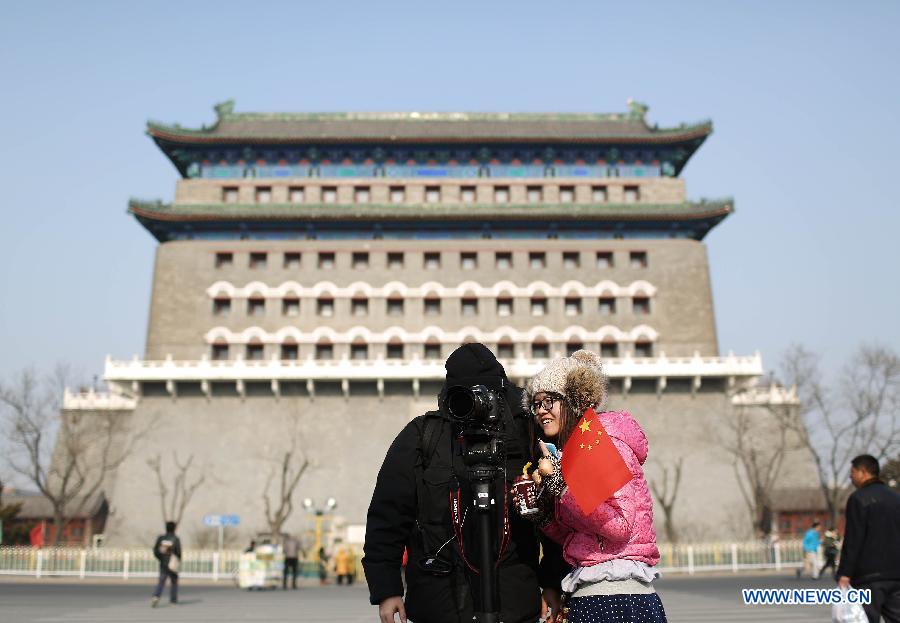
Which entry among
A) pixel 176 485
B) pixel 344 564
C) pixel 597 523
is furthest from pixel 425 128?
pixel 597 523

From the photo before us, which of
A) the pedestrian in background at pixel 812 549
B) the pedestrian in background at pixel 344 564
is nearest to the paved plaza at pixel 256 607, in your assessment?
the pedestrian in background at pixel 812 549

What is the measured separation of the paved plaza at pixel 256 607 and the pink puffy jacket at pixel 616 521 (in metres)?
8.66

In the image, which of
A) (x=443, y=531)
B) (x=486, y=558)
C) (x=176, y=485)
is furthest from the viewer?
(x=176, y=485)

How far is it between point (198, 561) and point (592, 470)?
1085 inches

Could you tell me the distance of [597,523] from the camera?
3799mm

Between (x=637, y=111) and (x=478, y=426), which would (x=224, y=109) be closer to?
(x=637, y=111)

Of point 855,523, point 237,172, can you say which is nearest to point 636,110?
point 237,172

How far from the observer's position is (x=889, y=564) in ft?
21.0

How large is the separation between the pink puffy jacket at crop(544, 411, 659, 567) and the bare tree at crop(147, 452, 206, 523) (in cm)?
3725

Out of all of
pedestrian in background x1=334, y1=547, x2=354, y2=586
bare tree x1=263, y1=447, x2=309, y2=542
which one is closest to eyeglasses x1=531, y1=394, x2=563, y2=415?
pedestrian in background x1=334, y1=547, x2=354, y2=586

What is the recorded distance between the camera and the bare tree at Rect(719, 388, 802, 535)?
39312 mm

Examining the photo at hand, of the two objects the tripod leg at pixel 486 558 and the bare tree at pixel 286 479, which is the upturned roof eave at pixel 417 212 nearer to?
the bare tree at pixel 286 479

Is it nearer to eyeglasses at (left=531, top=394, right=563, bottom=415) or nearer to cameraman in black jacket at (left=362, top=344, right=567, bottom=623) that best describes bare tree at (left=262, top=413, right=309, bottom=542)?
cameraman in black jacket at (left=362, top=344, right=567, bottom=623)

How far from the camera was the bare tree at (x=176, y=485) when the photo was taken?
128ft
